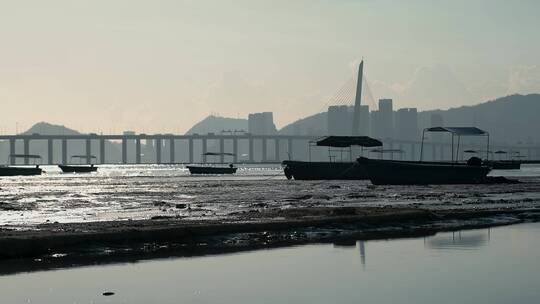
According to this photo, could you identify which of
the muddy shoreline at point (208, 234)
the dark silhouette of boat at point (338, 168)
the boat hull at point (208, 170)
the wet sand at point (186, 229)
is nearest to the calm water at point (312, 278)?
the muddy shoreline at point (208, 234)

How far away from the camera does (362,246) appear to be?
57.1ft

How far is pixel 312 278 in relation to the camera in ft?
42.1

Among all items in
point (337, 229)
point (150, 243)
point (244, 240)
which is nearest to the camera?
point (150, 243)

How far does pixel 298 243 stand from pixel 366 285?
5999 mm

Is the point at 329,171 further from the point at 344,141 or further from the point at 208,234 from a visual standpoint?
the point at 208,234

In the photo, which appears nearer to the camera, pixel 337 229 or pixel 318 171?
pixel 337 229

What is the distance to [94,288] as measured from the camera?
11.9m

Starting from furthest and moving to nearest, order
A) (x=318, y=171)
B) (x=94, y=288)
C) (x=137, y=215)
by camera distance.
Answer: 1. (x=318, y=171)
2. (x=137, y=215)
3. (x=94, y=288)

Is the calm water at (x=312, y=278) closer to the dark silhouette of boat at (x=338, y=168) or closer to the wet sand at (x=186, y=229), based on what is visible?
the wet sand at (x=186, y=229)

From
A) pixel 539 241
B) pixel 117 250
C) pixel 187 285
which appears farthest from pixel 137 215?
pixel 187 285

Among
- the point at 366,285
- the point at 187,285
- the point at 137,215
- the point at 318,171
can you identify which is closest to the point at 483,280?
the point at 366,285

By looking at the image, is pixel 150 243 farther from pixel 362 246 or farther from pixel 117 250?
pixel 362 246

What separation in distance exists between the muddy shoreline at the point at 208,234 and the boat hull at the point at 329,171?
43594 mm

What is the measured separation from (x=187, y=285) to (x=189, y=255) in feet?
12.0
